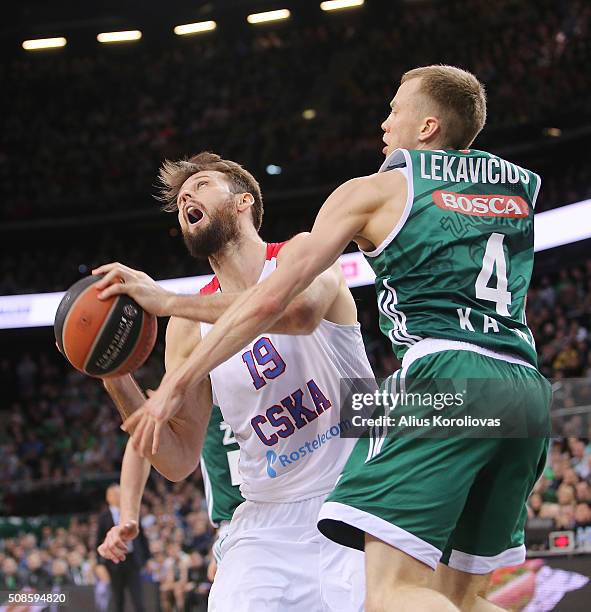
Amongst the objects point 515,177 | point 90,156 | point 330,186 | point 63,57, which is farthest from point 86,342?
point 63,57

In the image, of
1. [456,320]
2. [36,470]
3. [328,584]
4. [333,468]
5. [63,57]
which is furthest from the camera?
[63,57]

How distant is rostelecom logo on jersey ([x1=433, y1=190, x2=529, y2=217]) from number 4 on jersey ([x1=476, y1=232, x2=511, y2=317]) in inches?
3.6

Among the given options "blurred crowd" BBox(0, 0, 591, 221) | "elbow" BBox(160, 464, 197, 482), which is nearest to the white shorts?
"elbow" BBox(160, 464, 197, 482)

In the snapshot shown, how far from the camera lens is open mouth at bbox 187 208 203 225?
3891 millimetres

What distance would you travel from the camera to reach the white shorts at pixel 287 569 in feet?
11.3

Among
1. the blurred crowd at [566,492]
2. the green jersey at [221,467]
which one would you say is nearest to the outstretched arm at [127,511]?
the green jersey at [221,467]

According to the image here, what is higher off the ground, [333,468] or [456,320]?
[456,320]

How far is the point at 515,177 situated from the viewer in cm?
318

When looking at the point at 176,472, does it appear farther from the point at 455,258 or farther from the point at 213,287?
the point at 455,258

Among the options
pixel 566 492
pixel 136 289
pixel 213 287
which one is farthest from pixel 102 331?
pixel 566 492

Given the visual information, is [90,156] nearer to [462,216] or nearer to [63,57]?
[63,57]

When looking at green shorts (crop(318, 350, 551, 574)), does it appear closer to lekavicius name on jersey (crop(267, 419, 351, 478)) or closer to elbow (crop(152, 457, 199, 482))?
lekavicius name on jersey (crop(267, 419, 351, 478))

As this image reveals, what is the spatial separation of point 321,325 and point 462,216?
3.16 ft

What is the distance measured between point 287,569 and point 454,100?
71.6 inches
